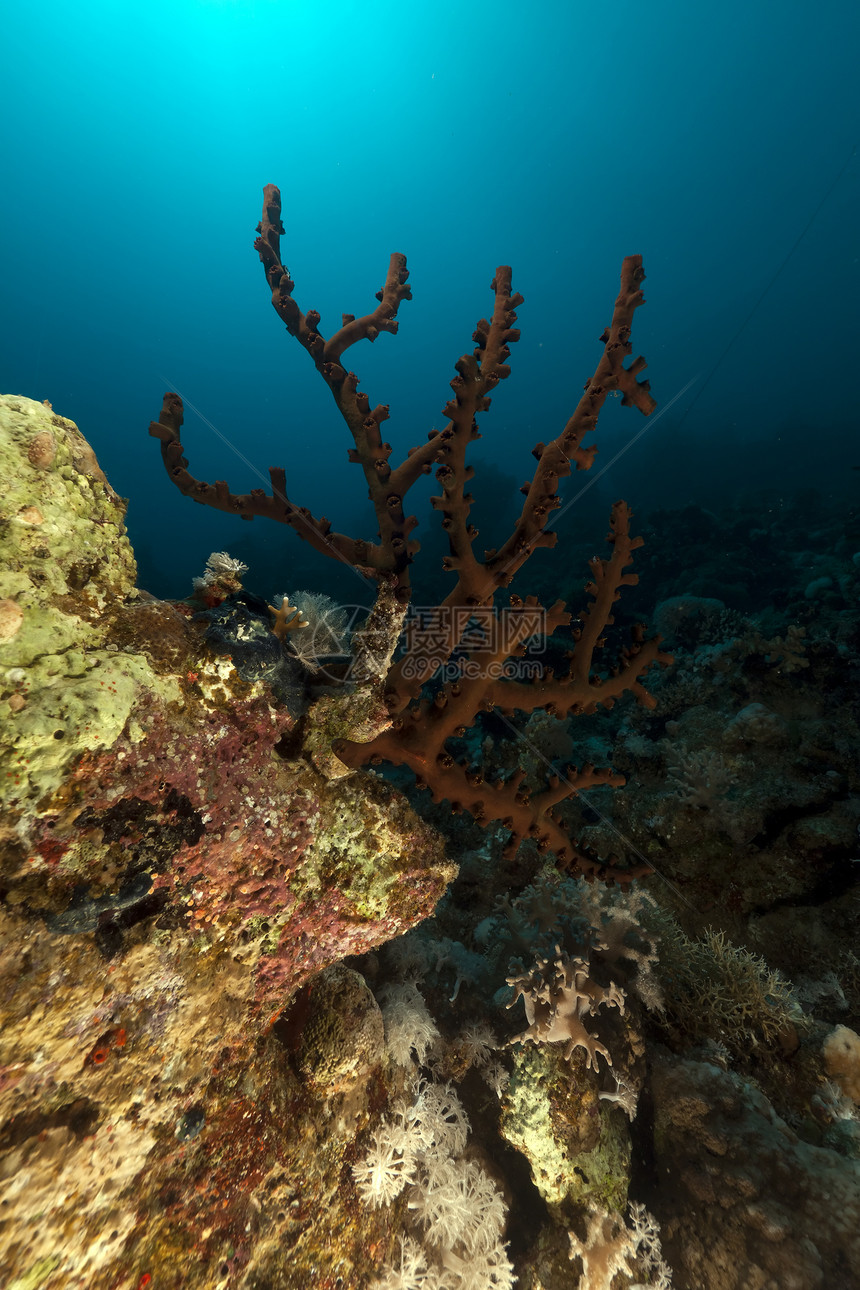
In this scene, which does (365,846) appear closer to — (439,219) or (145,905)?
(145,905)

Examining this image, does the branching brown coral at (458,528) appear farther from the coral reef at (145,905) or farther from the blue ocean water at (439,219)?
the blue ocean water at (439,219)

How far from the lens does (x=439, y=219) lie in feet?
257

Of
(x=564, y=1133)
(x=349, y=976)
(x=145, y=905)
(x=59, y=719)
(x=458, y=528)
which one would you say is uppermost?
(x=458, y=528)

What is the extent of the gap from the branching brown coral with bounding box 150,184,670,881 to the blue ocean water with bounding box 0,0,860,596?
39.4 metres

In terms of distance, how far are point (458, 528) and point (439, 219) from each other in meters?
103

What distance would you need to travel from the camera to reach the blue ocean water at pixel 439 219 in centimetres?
5619

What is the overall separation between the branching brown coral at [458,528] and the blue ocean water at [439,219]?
39.4 metres

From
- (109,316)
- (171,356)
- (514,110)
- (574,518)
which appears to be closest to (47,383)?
(109,316)

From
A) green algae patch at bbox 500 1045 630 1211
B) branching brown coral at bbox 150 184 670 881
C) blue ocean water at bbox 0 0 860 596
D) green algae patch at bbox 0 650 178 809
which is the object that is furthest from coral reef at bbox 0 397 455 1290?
blue ocean water at bbox 0 0 860 596

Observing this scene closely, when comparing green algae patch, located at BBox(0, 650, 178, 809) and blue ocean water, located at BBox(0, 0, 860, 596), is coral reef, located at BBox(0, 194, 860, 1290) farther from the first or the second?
blue ocean water, located at BBox(0, 0, 860, 596)

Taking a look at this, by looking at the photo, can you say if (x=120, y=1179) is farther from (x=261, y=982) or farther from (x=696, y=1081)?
(x=696, y=1081)

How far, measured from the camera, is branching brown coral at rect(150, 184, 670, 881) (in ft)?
6.89

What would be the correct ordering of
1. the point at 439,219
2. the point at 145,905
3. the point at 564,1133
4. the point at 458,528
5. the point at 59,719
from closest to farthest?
the point at 59,719, the point at 145,905, the point at 458,528, the point at 564,1133, the point at 439,219

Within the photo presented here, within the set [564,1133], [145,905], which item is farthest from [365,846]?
[564,1133]
